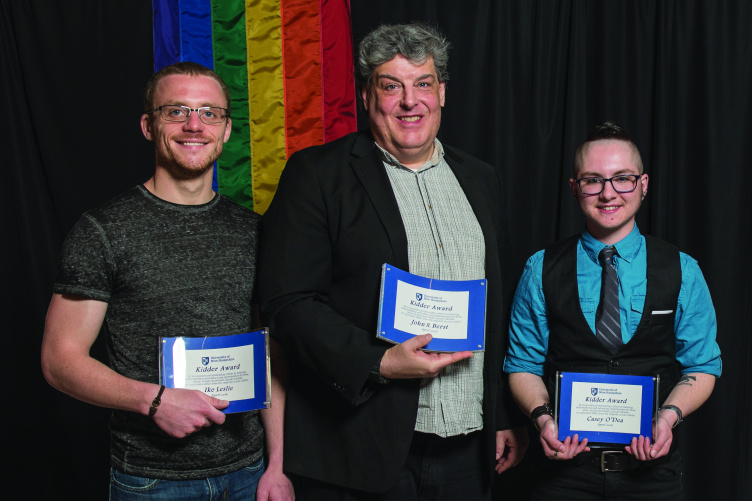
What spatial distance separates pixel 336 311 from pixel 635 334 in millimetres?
973

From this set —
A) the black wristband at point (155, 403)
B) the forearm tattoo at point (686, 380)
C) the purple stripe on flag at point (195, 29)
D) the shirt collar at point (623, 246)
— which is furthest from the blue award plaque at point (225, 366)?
the purple stripe on flag at point (195, 29)

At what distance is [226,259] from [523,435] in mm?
1230

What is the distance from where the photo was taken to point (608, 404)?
1.86m

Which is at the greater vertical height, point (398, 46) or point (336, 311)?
point (398, 46)

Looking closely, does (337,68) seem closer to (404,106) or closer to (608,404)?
(404,106)

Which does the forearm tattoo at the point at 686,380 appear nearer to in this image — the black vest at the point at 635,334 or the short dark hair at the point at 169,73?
the black vest at the point at 635,334

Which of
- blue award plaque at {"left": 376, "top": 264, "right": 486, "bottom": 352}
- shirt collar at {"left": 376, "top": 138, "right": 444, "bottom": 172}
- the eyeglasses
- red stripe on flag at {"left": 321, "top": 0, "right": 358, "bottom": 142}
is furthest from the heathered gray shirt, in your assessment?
red stripe on flag at {"left": 321, "top": 0, "right": 358, "bottom": 142}

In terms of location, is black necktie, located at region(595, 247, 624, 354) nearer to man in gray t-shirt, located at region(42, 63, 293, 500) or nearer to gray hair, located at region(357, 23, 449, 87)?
gray hair, located at region(357, 23, 449, 87)

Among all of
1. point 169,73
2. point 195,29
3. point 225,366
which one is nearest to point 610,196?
point 225,366

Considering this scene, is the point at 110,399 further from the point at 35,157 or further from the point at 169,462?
the point at 35,157

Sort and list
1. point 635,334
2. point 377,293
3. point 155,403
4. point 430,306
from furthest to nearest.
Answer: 1. point 635,334
2. point 377,293
3. point 430,306
4. point 155,403

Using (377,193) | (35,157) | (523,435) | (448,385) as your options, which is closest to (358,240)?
(377,193)

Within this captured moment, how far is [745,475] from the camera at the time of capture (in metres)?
3.12

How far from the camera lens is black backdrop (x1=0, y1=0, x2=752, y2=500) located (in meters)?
3.03
